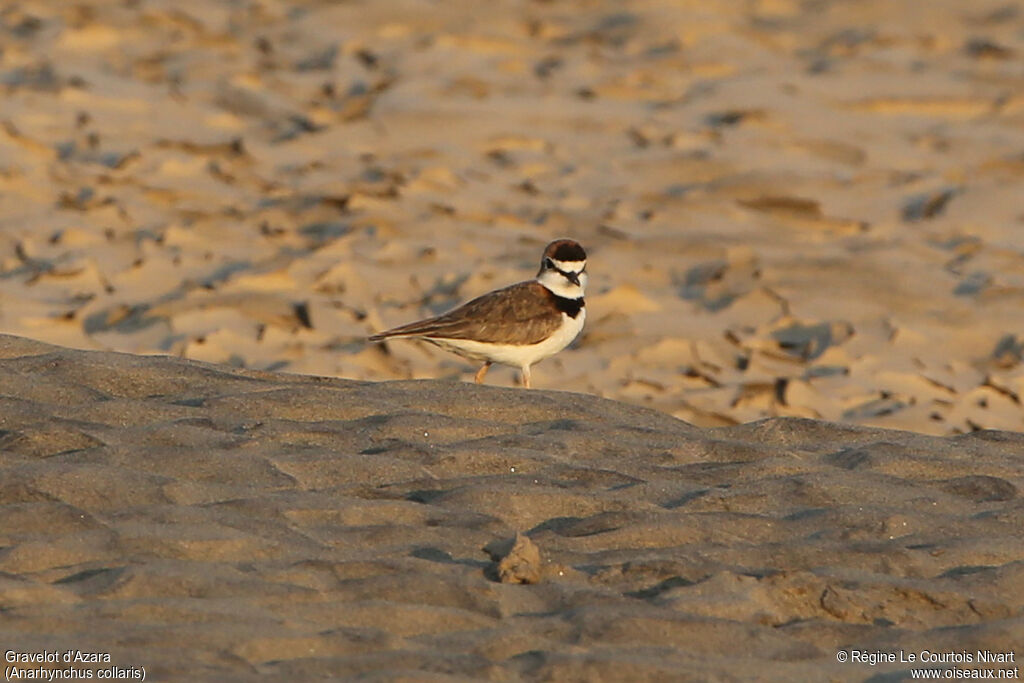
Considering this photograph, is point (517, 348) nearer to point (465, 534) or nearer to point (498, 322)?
point (498, 322)

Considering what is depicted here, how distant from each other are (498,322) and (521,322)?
5.2 inches

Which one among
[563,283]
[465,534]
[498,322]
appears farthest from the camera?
[563,283]

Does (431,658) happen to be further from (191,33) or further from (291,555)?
(191,33)

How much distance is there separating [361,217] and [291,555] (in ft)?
25.4

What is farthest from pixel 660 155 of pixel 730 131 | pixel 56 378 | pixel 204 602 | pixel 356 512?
pixel 204 602

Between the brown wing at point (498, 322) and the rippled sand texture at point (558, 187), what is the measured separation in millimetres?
1393

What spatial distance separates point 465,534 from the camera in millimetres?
5113

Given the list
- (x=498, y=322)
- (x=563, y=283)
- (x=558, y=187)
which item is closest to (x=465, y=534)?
(x=498, y=322)

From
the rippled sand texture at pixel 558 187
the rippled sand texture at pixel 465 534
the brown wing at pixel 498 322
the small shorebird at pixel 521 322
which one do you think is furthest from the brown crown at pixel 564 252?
the rippled sand texture at pixel 465 534

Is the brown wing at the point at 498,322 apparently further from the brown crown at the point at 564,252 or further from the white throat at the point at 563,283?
the brown crown at the point at 564,252

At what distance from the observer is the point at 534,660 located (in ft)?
14.0

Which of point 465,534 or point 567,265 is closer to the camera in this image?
point 465,534

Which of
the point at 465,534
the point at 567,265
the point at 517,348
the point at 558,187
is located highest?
the point at 465,534

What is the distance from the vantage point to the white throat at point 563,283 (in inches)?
357
